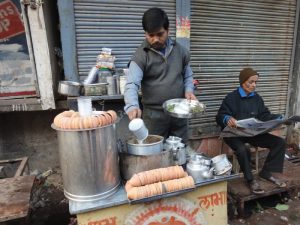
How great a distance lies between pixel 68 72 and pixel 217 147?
2944 millimetres

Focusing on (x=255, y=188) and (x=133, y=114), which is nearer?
(x=133, y=114)

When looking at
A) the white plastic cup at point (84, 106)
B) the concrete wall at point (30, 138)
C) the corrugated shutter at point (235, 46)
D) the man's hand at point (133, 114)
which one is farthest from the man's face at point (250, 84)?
the concrete wall at point (30, 138)

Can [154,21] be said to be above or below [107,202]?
above

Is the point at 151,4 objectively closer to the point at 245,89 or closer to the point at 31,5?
the point at 31,5

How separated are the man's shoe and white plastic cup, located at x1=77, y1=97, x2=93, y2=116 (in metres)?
2.62

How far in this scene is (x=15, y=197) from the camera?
2.03 meters

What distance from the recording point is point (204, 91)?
14.5ft

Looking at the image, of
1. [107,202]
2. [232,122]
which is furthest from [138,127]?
[232,122]

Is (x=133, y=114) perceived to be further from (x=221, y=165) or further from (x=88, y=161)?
(x=221, y=165)

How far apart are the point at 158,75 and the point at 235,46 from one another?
8.13 ft

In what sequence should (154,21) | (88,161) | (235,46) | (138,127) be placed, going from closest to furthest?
1. (88,161)
2. (138,127)
3. (154,21)
4. (235,46)

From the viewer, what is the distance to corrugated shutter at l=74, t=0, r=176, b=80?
11.3 feet

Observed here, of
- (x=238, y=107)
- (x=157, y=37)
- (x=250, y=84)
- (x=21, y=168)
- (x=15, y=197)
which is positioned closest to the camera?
(x=15, y=197)

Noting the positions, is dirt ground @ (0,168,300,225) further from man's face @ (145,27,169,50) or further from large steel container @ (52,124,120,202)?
man's face @ (145,27,169,50)
